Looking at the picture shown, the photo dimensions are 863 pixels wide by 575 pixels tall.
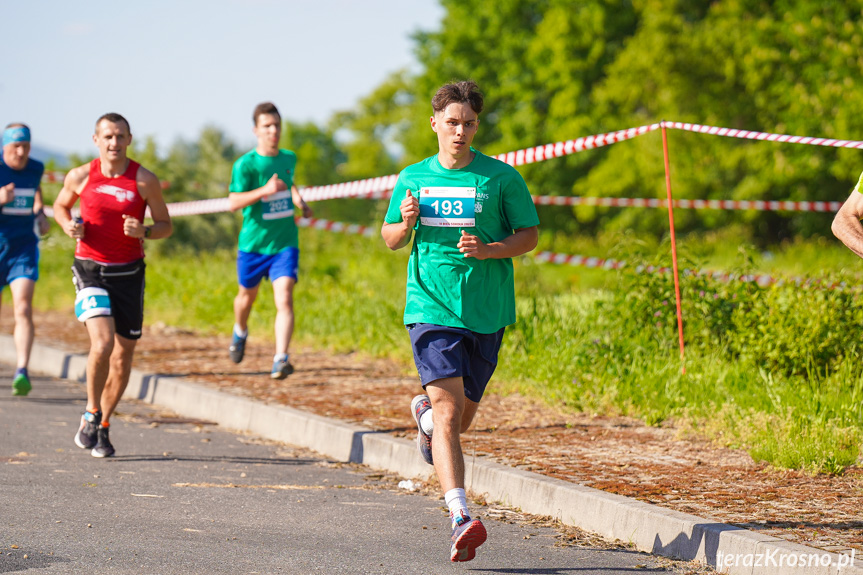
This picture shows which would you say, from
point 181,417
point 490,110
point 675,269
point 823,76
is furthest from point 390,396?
point 490,110

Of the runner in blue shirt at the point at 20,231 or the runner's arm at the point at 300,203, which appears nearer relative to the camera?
the runner's arm at the point at 300,203

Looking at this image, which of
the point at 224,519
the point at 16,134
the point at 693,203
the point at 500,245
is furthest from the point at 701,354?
the point at 693,203

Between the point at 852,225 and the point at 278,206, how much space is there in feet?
17.6

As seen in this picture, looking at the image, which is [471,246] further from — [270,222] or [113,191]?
[270,222]

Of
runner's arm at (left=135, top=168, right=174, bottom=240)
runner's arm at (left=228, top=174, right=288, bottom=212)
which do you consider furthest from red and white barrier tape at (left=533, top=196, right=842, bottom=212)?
runner's arm at (left=135, top=168, right=174, bottom=240)

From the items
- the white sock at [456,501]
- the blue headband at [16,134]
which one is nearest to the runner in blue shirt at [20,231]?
the blue headband at [16,134]

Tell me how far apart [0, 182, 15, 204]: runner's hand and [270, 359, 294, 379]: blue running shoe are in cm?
249

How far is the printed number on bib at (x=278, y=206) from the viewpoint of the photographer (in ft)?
29.3

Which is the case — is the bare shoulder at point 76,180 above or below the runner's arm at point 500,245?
above

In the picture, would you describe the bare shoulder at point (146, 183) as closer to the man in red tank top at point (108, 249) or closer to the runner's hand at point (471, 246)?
the man in red tank top at point (108, 249)

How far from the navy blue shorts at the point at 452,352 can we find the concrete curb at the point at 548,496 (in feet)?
2.95

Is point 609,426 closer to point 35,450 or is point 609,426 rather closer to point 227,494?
point 227,494

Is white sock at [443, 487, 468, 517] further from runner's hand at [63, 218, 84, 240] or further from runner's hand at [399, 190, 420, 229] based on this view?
runner's hand at [63, 218, 84, 240]

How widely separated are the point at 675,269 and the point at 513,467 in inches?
113
